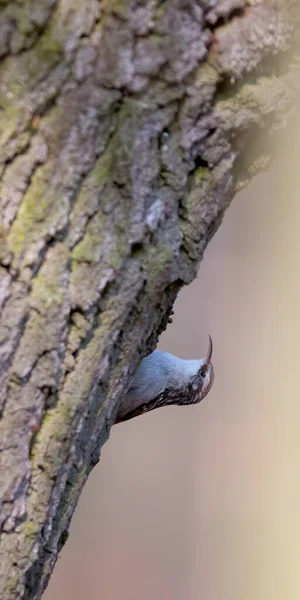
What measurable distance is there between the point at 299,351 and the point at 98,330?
3.33m

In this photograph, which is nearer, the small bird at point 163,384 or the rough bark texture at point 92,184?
the rough bark texture at point 92,184

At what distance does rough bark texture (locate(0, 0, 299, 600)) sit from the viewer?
1.13m

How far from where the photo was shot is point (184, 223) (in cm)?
130

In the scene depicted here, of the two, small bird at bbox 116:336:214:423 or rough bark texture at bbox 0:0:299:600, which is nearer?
rough bark texture at bbox 0:0:299:600

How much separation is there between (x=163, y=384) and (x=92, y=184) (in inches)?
65.2

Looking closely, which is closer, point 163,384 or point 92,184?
point 92,184

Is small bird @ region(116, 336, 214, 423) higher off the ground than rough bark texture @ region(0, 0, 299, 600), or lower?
higher

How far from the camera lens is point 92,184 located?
3.89 ft

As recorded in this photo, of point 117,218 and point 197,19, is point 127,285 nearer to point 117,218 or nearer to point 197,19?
point 117,218

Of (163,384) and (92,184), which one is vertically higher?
(163,384)

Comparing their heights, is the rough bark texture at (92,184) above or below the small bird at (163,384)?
below

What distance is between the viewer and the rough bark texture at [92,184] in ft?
3.70

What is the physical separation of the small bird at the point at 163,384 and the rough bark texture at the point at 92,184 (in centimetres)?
106

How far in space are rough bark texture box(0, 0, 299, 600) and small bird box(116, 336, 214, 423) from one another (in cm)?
106
